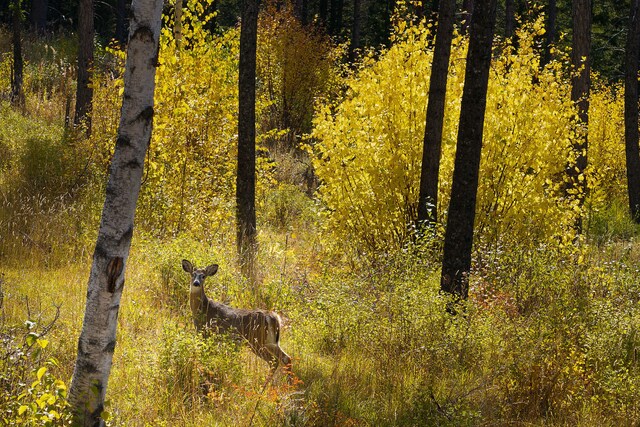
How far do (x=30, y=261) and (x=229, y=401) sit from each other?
171 inches

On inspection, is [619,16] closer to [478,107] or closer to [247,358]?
[478,107]

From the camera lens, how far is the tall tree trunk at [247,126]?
10.4 m

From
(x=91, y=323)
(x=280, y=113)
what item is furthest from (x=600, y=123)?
(x=91, y=323)

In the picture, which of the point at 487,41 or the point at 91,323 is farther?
the point at 487,41

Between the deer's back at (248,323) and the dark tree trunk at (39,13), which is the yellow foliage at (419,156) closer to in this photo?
the deer's back at (248,323)

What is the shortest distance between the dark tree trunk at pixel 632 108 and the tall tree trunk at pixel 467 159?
11759mm

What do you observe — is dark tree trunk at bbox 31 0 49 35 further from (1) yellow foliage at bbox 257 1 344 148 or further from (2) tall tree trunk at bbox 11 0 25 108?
(2) tall tree trunk at bbox 11 0 25 108

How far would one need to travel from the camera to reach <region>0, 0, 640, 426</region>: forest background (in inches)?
233

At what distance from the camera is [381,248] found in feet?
35.3

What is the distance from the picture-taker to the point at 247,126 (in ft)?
35.4

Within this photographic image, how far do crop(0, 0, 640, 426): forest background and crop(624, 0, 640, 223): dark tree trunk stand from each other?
175 centimetres

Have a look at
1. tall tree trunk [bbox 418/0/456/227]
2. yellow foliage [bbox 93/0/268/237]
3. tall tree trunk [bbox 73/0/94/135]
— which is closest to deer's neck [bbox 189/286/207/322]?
yellow foliage [bbox 93/0/268/237]

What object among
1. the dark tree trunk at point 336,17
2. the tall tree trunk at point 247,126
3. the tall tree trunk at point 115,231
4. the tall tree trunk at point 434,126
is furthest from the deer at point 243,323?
the dark tree trunk at point 336,17

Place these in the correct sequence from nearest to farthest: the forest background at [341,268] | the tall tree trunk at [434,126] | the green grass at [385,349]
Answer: the green grass at [385,349]
the forest background at [341,268]
the tall tree trunk at [434,126]
